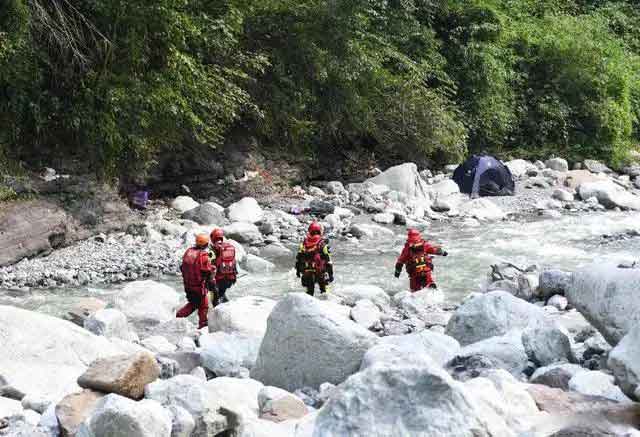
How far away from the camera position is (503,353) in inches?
225

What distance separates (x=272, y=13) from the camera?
1847cm

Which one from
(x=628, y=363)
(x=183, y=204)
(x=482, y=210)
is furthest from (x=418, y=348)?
(x=482, y=210)

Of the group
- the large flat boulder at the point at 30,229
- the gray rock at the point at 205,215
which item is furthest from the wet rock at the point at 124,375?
the gray rock at the point at 205,215

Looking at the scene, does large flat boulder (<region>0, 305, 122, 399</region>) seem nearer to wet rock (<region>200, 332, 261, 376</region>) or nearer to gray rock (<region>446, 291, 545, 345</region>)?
wet rock (<region>200, 332, 261, 376</region>)

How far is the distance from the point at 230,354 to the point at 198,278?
107 inches

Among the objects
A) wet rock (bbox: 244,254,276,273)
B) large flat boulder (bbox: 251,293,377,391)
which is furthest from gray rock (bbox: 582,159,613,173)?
large flat boulder (bbox: 251,293,377,391)

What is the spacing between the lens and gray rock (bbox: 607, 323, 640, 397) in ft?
15.1

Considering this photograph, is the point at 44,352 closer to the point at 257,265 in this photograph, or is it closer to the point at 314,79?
the point at 257,265

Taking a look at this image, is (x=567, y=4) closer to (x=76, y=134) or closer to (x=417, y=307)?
(x=76, y=134)

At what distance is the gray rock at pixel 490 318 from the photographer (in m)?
6.73

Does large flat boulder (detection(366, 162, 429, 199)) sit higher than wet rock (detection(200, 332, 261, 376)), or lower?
lower

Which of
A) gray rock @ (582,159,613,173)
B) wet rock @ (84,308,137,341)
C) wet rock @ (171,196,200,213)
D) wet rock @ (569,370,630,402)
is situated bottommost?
wet rock @ (171,196,200,213)

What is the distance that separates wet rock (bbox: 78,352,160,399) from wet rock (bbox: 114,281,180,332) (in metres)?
4.22

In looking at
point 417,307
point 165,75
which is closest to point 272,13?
point 165,75
